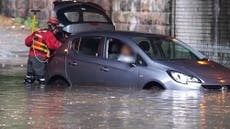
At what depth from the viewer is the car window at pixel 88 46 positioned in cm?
1395

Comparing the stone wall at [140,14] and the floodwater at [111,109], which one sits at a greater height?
the stone wall at [140,14]

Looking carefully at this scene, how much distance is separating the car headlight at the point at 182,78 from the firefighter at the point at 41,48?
3.15 metres

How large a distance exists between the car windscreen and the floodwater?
3.04 ft

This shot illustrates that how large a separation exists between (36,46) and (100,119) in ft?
18.5

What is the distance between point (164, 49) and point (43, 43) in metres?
2.79

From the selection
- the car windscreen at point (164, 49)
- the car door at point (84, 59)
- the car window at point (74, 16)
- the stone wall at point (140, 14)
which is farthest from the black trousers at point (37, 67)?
the stone wall at point (140, 14)

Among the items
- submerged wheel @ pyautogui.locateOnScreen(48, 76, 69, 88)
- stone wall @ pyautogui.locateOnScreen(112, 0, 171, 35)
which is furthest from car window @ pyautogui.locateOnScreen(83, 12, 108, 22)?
submerged wheel @ pyautogui.locateOnScreen(48, 76, 69, 88)

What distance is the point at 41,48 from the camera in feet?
49.1

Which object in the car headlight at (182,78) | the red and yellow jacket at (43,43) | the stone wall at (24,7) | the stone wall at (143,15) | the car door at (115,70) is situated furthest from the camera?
the stone wall at (24,7)

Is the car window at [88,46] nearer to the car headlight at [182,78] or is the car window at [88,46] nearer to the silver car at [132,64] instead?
the silver car at [132,64]

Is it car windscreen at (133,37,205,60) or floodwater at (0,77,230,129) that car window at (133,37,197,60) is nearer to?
car windscreen at (133,37,205,60)

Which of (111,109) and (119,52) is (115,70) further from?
(111,109)

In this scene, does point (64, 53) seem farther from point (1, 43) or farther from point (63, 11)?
point (1, 43)

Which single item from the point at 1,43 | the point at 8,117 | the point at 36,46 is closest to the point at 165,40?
the point at 36,46
